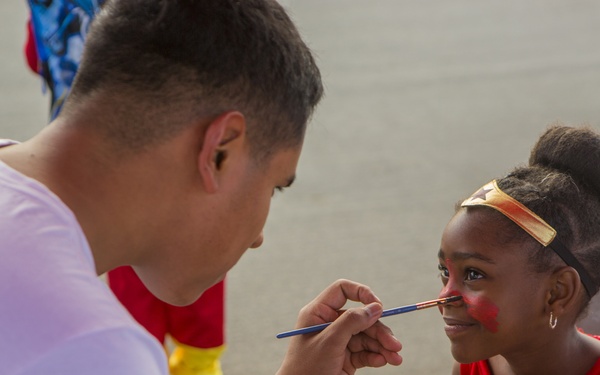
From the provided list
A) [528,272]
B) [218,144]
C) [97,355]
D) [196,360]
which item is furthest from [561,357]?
[196,360]

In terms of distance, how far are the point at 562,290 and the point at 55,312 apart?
1170 millimetres

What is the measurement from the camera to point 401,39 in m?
7.14

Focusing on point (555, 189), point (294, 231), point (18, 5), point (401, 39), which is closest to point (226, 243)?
point (555, 189)

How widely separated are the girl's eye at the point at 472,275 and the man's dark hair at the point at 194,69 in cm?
66

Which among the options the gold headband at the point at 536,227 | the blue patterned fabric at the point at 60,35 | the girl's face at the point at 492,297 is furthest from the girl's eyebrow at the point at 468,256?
the blue patterned fabric at the point at 60,35

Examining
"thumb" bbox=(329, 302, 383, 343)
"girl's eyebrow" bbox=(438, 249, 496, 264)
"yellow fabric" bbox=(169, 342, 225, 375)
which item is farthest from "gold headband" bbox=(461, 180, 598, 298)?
"yellow fabric" bbox=(169, 342, 225, 375)

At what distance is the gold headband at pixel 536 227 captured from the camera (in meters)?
1.96

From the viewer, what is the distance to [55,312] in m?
1.19

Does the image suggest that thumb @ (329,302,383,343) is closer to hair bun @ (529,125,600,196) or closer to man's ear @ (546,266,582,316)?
man's ear @ (546,266,582,316)

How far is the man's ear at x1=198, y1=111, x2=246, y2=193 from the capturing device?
1.38m

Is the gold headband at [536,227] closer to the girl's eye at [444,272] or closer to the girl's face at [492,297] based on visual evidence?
the girl's face at [492,297]

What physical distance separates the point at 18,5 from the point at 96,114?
7.36m

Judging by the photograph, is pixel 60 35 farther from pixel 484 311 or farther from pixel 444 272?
pixel 484 311

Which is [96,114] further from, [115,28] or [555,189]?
[555,189]
